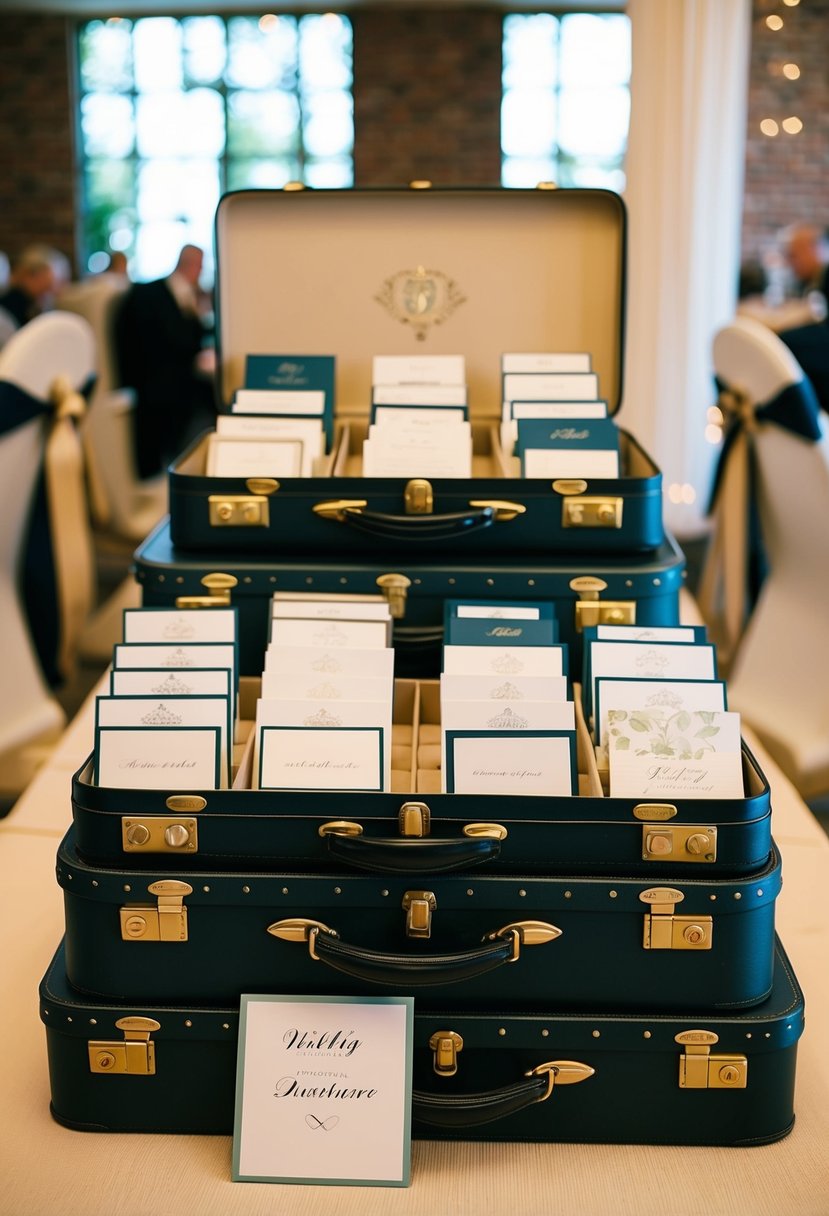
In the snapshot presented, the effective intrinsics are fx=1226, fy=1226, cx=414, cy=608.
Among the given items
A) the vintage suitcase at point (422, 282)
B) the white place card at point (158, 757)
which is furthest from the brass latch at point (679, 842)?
the vintage suitcase at point (422, 282)

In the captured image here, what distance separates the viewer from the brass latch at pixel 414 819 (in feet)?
3.22

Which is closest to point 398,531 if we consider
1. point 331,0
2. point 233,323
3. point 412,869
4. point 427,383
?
point 427,383

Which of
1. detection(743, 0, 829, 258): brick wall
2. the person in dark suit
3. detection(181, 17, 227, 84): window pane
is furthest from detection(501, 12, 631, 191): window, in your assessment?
the person in dark suit

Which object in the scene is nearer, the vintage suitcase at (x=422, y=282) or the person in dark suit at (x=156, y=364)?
the vintage suitcase at (x=422, y=282)

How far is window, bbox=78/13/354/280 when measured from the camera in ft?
30.9

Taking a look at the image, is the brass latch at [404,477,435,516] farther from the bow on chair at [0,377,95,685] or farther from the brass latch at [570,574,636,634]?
the bow on chair at [0,377,95,685]

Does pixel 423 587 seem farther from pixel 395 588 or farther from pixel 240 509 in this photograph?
pixel 240 509

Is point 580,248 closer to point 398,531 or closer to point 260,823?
point 398,531

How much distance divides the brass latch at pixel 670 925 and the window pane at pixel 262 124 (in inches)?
372

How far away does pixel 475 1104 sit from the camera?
0.98 meters

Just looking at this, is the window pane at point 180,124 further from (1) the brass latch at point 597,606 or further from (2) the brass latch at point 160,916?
(2) the brass latch at point 160,916

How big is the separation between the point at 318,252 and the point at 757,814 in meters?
1.35

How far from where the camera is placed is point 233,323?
204 centimetres

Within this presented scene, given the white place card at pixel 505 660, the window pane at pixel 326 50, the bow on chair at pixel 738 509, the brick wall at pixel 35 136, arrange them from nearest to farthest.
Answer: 1. the white place card at pixel 505 660
2. the bow on chair at pixel 738 509
3. the window pane at pixel 326 50
4. the brick wall at pixel 35 136
